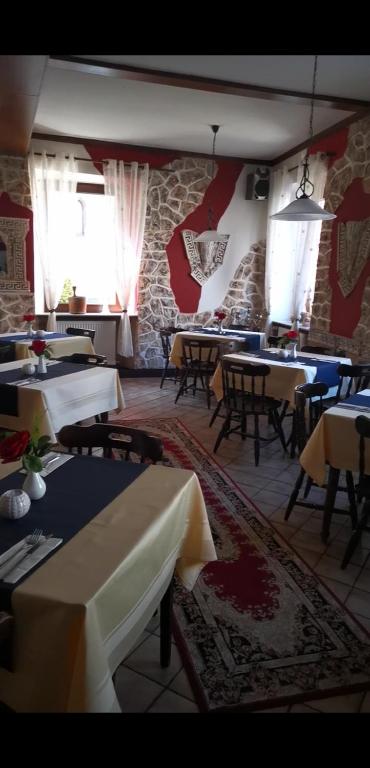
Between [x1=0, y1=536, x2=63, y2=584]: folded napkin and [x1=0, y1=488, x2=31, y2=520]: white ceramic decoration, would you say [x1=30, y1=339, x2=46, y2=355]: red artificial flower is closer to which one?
[x1=0, y1=488, x2=31, y2=520]: white ceramic decoration

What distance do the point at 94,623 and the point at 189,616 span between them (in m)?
1.07

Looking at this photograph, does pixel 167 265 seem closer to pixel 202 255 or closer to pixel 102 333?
pixel 202 255

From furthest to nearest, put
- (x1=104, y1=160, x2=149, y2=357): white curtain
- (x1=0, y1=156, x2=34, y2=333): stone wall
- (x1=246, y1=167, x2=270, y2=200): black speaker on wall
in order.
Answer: (x1=246, y1=167, x2=270, y2=200): black speaker on wall
(x1=104, y1=160, x2=149, y2=357): white curtain
(x1=0, y1=156, x2=34, y2=333): stone wall

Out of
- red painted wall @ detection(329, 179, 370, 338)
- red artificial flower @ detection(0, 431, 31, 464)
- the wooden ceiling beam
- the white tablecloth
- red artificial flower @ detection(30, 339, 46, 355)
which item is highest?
the wooden ceiling beam

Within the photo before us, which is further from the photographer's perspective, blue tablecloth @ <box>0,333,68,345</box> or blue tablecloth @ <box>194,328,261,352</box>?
blue tablecloth @ <box>194,328,261,352</box>

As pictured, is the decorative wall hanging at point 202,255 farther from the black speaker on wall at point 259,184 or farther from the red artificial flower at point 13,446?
the red artificial flower at point 13,446

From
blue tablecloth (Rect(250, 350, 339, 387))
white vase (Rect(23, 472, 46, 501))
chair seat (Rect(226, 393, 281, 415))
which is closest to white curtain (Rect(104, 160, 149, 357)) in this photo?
blue tablecloth (Rect(250, 350, 339, 387))

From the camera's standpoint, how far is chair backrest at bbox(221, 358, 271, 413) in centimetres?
340

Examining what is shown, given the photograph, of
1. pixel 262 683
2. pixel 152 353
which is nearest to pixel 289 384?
pixel 262 683

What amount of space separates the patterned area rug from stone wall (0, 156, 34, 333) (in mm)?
4311

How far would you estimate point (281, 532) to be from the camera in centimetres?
253

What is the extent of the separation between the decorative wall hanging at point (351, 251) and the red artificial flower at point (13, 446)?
12.8 ft

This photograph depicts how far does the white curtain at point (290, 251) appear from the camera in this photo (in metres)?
5.34

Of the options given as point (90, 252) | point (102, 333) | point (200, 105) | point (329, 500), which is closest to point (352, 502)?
point (329, 500)
